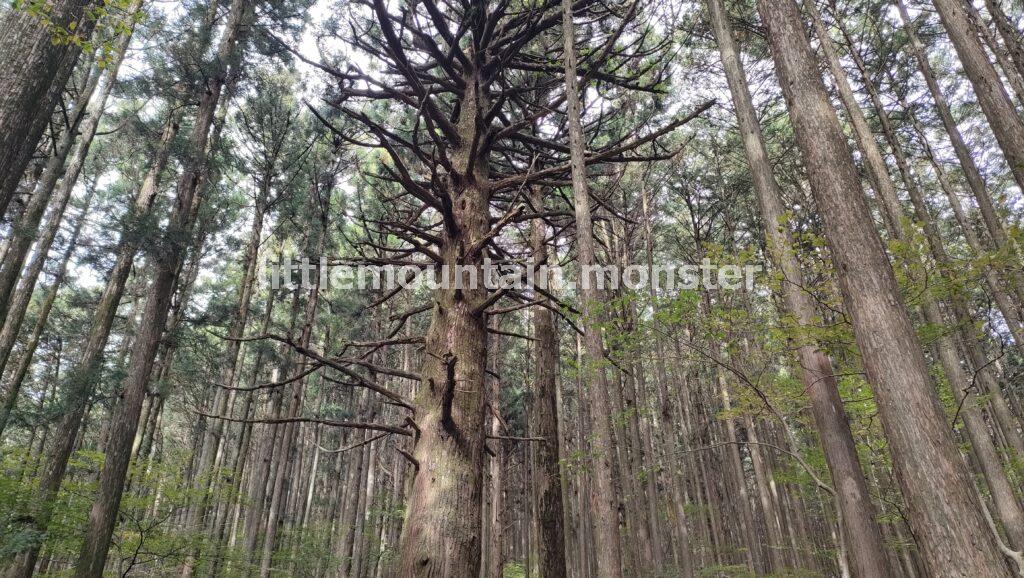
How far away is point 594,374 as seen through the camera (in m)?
4.40

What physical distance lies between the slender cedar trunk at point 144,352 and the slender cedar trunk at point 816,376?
28.9 ft

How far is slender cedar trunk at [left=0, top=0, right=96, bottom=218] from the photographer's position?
3346 mm

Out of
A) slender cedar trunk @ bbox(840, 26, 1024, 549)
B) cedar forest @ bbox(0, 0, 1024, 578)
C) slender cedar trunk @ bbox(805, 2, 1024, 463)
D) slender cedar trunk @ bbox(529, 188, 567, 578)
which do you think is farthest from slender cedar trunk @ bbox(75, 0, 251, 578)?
slender cedar trunk @ bbox(805, 2, 1024, 463)

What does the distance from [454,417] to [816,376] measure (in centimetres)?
526

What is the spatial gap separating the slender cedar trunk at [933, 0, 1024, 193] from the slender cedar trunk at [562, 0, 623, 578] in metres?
5.60

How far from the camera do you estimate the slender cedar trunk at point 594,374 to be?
12.8 ft

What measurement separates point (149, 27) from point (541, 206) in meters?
12.3

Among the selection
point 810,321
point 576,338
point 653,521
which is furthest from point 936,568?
point 576,338

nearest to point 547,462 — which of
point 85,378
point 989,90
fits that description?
point 989,90

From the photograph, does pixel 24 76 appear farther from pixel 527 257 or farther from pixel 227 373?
pixel 227 373

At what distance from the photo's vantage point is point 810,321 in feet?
18.9

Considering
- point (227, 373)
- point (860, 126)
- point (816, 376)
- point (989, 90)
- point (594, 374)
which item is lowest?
point (594, 374)

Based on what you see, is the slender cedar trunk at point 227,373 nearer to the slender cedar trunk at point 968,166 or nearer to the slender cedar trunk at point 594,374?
the slender cedar trunk at point 594,374

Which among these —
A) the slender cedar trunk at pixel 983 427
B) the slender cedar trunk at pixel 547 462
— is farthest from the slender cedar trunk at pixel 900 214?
the slender cedar trunk at pixel 547 462
